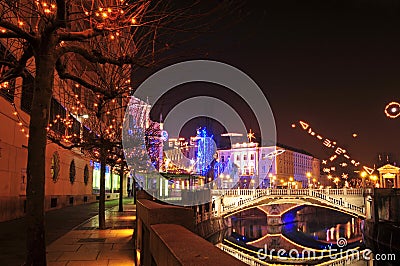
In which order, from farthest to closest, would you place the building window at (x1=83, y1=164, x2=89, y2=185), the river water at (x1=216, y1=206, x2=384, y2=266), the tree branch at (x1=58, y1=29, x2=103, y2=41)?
the building window at (x1=83, y1=164, x2=89, y2=185), the river water at (x1=216, y1=206, x2=384, y2=266), the tree branch at (x1=58, y1=29, x2=103, y2=41)

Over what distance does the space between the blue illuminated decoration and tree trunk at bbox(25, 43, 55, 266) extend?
5193cm

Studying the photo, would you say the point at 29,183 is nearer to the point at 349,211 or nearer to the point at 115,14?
the point at 115,14

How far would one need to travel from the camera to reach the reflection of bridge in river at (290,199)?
48875mm

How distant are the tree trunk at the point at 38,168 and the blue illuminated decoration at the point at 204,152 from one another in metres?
51.9

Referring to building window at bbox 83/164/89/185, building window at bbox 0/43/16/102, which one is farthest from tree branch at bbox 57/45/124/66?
building window at bbox 83/164/89/185

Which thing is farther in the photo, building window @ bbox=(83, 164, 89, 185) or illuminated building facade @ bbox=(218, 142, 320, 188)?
illuminated building facade @ bbox=(218, 142, 320, 188)

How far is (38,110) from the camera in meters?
6.98

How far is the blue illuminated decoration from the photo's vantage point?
60938 mm

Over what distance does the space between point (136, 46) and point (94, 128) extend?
473 inches

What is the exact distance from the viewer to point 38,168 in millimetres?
6758

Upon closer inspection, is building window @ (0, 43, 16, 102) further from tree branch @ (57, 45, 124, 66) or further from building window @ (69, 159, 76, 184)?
building window @ (69, 159, 76, 184)

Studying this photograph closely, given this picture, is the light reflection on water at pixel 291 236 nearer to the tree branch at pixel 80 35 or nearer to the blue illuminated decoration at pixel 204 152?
the blue illuminated decoration at pixel 204 152

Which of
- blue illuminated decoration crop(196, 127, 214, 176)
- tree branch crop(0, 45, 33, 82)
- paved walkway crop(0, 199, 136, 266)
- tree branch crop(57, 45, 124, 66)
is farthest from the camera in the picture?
blue illuminated decoration crop(196, 127, 214, 176)

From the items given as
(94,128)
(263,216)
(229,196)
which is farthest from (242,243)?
(263,216)
